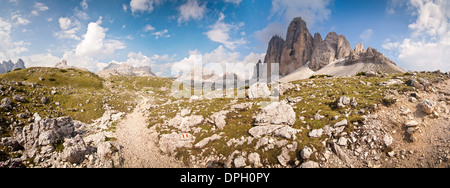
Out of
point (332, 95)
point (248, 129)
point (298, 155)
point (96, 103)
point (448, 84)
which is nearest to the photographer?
point (298, 155)

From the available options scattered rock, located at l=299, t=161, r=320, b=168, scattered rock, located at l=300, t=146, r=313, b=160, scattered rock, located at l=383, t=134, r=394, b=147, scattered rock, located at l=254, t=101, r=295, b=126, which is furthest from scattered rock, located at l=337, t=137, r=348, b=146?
scattered rock, located at l=254, t=101, r=295, b=126

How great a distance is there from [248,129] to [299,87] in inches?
882

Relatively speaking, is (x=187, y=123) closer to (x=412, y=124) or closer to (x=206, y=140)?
(x=206, y=140)

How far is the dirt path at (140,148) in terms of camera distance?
16.7 m

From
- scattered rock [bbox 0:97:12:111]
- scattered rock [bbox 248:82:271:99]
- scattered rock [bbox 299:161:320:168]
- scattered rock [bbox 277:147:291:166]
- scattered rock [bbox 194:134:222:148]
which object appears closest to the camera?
scattered rock [bbox 299:161:320:168]

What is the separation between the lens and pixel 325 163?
12617mm

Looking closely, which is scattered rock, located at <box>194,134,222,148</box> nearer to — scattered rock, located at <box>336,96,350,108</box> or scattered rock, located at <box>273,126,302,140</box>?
scattered rock, located at <box>273,126,302,140</box>

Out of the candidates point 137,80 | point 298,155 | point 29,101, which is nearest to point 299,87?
point 298,155

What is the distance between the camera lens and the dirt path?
658 inches

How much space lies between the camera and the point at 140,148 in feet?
66.3

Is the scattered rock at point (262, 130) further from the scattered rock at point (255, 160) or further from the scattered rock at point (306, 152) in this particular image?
the scattered rock at point (306, 152)
